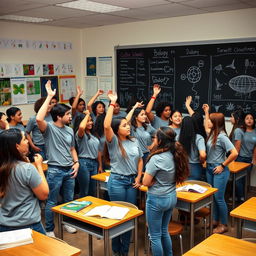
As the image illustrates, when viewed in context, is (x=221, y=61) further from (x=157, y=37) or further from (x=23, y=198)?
(x=23, y=198)

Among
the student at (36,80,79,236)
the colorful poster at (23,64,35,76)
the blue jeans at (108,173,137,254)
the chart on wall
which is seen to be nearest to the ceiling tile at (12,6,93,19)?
the colorful poster at (23,64,35,76)

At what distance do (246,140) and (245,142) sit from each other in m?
0.04

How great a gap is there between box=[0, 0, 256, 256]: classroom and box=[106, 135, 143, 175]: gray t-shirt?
2.10 ft

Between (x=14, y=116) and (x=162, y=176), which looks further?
(x=14, y=116)

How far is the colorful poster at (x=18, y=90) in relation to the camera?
6.62 metres

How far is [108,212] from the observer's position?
3107mm

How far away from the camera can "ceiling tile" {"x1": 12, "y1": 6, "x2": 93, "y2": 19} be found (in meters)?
5.27

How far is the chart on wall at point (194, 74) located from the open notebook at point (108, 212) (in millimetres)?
3417

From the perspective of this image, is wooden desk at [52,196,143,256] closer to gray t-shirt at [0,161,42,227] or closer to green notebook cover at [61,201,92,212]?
green notebook cover at [61,201,92,212]

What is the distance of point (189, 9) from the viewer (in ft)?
17.9

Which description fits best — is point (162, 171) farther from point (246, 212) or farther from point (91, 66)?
point (91, 66)

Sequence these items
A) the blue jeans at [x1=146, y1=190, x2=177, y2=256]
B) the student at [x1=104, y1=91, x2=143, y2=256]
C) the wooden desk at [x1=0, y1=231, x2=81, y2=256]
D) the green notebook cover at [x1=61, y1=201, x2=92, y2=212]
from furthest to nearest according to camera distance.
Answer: the student at [x1=104, y1=91, x2=143, y2=256] → the green notebook cover at [x1=61, y1=201, x2=92, y2=212] → the blue jeans at [x1=146, y1=190, x2=177, y2=256] → the wooden desk at [x1=0, y1=231, x2=81, y2=256]

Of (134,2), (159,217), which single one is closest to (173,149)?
(159,217)

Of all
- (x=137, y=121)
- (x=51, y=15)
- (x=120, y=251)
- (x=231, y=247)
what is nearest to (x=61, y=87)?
(x=51, y=15)
